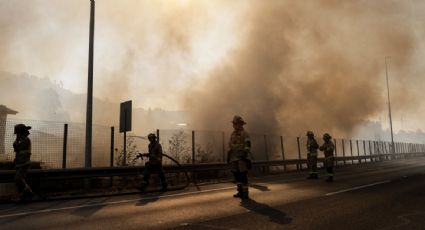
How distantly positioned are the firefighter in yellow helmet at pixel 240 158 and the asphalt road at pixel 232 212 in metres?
0.39

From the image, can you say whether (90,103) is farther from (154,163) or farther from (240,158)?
(240,158)

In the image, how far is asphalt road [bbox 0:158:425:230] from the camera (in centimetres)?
577

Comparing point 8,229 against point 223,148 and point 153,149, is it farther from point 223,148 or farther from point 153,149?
point 223,148

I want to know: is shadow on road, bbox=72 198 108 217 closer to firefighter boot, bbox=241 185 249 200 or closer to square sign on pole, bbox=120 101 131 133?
firefighter boot, bbox=241 185 249 200

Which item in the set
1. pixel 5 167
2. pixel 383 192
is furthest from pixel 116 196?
pixel 383 192

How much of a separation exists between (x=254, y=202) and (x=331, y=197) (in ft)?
6.58

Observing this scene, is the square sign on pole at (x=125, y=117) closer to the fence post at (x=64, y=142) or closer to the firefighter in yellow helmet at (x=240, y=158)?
the fence post at (x=64, y=142)

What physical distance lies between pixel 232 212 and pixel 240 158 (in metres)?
2.16

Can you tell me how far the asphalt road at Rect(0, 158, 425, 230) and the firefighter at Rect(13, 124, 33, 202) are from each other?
1.67 ft

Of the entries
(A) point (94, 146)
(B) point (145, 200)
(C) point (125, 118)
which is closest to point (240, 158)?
(B) point (145, 200)

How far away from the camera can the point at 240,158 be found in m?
8.85

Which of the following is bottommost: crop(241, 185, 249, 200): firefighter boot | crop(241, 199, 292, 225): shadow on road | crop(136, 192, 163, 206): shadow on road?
crop(241, 199, 292, 225): shadow on road

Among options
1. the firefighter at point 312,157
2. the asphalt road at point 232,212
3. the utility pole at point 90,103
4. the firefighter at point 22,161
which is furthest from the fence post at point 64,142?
the firefighter at point 312,157

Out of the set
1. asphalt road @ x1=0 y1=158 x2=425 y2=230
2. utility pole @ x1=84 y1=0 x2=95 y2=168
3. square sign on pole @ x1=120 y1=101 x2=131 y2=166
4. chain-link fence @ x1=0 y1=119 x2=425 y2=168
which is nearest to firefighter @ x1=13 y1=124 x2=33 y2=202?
asphalt road @ x1=0 y1=158 x2=425 y2=230
